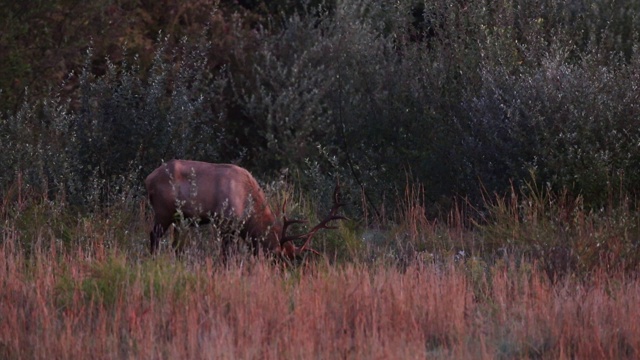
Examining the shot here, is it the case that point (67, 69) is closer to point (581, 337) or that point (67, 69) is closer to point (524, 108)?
point (524, 108)

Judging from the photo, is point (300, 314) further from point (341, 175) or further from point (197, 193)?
point (341, 175)

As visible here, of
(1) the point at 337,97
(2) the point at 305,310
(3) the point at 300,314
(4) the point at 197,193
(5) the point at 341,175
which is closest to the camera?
(3) the point at 300,314

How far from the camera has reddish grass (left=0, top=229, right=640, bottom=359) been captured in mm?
7027

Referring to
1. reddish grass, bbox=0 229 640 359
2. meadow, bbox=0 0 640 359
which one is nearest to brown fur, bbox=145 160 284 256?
meadow, bbox=0 0 640 359

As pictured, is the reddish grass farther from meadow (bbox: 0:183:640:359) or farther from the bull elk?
the bull elk

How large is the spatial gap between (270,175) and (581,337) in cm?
895

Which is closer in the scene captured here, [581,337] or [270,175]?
[581,337]

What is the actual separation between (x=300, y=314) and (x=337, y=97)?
8133mm

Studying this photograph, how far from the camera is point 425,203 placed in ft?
44.5

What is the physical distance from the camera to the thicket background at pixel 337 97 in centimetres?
1227

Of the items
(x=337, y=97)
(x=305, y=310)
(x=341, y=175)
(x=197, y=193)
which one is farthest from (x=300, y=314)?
(x=337, y=97)

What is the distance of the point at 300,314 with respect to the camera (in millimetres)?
7551

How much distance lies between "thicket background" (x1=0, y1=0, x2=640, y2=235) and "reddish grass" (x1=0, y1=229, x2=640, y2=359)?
131 inches

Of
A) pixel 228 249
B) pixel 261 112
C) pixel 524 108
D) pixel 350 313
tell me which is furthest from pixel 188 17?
pixel 350 313
